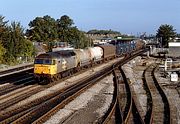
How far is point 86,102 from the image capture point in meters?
24.7

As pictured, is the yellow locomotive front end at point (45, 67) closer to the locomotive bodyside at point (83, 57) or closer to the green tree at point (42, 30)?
the locomotive bodyside at point (83, 57)

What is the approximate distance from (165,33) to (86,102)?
97.5 metres

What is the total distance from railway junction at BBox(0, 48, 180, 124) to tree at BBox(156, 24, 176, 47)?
279 ft

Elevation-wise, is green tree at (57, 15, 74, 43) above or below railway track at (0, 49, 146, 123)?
above

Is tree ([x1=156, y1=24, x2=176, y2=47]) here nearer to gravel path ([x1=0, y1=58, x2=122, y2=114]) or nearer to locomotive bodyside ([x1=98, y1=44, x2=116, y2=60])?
locomotive bodyside ([x1=98, y1=44, x2=116, y2=60])

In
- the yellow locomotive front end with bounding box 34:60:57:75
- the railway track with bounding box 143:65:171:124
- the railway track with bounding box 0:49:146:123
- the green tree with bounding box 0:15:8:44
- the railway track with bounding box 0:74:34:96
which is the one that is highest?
the green tree with bounding box 0:15:8:44

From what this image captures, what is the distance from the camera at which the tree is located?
389ft

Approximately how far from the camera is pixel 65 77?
3659 cm

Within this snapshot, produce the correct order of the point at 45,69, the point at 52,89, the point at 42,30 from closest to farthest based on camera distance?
the point at 52,89, the point at 45,69, the point at 42,30

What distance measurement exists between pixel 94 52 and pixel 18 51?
43.4ft

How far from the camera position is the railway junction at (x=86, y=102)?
1970 cm

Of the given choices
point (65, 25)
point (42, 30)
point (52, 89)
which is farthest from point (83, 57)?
point (65, 25)

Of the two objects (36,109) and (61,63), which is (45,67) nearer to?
(61,63)

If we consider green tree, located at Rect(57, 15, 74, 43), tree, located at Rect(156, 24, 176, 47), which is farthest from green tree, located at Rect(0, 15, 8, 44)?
tree, located at Rect(156, 24, 176, 47)
